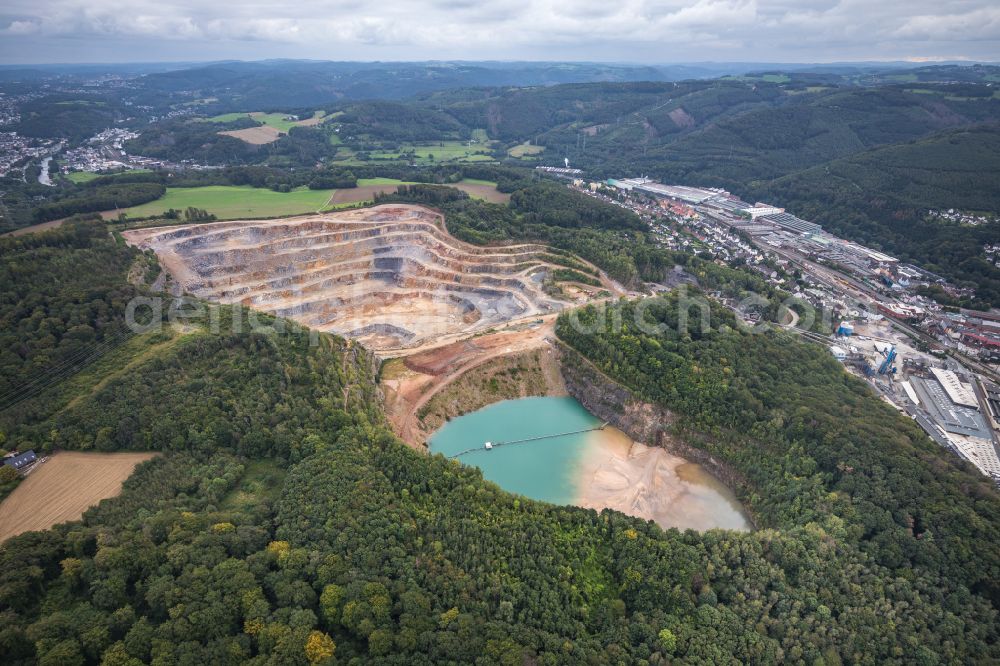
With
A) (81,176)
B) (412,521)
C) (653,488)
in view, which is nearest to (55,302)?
(412,521)

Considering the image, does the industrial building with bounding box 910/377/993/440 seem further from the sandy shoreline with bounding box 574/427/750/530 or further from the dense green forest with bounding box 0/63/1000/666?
the sandy shoreline with bounding box 574/427/750/530

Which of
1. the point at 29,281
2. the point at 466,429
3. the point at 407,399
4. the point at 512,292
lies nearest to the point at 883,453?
the point at 466,429

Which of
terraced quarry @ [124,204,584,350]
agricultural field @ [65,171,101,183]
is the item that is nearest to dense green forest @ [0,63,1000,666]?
terraced quarry @ [124,204,584,350]

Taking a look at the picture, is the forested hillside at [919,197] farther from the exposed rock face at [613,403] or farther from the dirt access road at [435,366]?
the dirt access road at [435,366]

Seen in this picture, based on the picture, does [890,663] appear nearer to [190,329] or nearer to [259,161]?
[190,329]

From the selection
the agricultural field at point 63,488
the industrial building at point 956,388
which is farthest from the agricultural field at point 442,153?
the agricultural field at point 63,488
